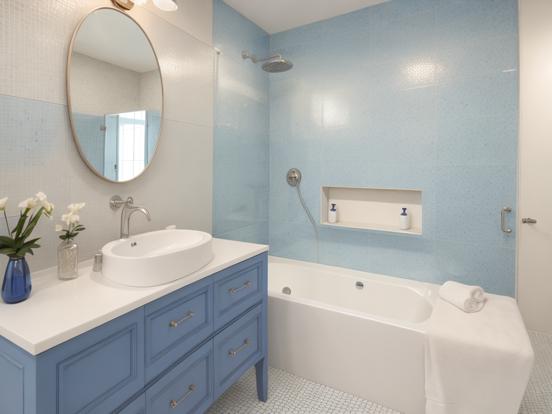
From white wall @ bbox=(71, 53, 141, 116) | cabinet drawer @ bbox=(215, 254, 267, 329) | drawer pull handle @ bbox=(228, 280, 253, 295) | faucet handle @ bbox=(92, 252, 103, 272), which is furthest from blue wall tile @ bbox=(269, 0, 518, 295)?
faucet handle @ bbox=(92, 252, 103, 272)

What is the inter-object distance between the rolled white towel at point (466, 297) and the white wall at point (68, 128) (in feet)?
5.42

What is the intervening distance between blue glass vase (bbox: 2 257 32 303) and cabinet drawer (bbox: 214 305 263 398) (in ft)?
2.48

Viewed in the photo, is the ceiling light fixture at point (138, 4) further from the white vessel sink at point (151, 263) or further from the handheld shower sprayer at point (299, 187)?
the handheld shower sprayer at point (299, 187)

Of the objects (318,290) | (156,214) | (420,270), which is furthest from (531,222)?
(156,214)

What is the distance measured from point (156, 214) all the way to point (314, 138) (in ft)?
5.00

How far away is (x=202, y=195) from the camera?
2.29 m

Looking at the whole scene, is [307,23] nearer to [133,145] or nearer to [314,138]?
[314,138]

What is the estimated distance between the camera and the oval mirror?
1487 mm

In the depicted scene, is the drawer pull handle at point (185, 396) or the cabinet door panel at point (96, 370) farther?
the drawer pull handle at point (185, 396)

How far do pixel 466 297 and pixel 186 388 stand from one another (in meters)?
1.56

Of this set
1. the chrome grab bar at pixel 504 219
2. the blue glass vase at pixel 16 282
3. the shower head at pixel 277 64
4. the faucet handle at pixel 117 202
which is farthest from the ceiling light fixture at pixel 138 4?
the chrome grab bar at pixel 504 219

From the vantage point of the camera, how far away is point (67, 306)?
3.47 feet

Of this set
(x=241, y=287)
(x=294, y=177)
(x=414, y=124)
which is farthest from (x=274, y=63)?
(x=241, y=287)

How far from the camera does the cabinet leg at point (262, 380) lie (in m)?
1.82
